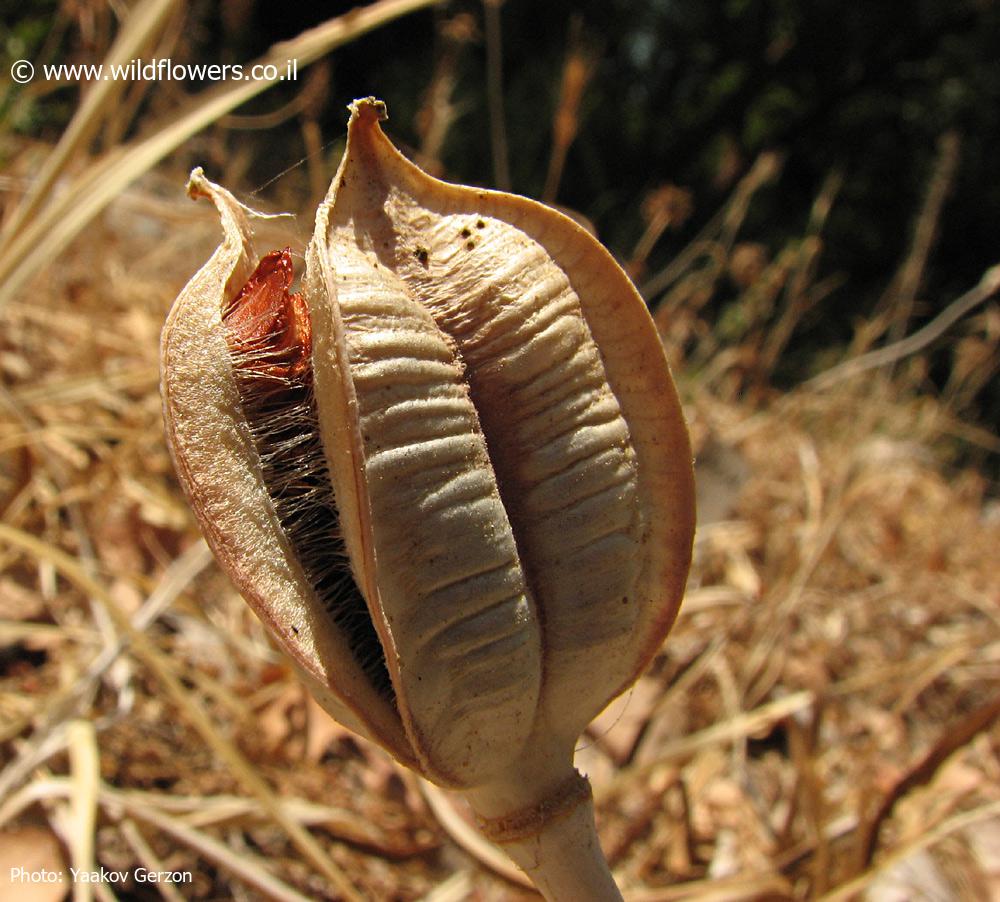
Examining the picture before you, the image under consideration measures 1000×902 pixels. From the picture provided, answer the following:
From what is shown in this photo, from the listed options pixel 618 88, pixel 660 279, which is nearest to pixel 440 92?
pixel 660 279

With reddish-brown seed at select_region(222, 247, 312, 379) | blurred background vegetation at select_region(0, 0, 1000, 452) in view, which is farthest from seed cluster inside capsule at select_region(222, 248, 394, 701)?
Answer: blurred background vegetation at select_region(0, 0, 1000, 452)

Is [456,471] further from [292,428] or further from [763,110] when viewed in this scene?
[763,110]

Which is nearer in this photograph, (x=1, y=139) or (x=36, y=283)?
(x=36, y=283)

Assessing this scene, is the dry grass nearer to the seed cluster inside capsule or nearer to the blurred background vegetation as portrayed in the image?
the seed cluster inside capsule

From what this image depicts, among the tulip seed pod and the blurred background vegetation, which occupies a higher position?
the tulip seed pod

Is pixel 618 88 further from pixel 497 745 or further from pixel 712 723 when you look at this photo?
pixel 497 745

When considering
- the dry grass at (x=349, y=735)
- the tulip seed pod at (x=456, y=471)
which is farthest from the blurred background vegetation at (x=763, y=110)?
the tulip seed pod at (x=456, y=471)

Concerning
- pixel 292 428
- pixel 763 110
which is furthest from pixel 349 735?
pixel 763 110
